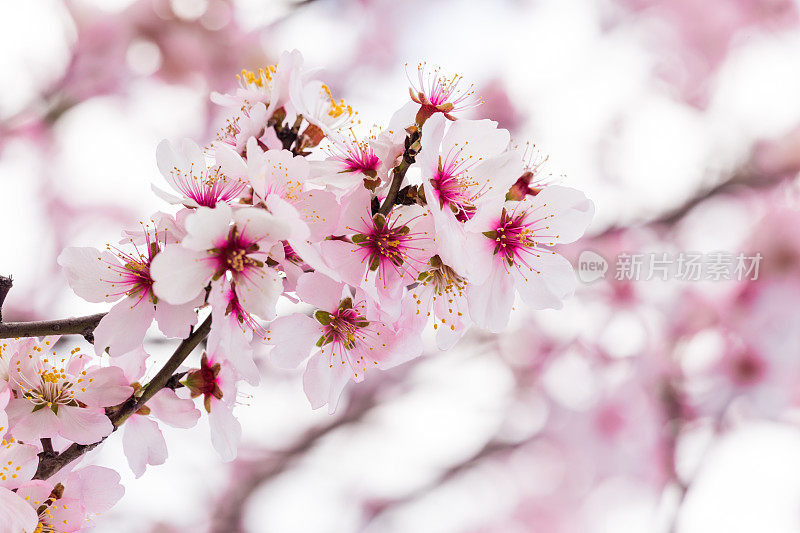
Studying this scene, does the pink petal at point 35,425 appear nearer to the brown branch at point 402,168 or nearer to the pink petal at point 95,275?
the pink petal at point 95,275

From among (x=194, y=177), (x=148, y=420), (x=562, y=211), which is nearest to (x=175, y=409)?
(x=148, y=420)

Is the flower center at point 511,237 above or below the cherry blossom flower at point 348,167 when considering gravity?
below

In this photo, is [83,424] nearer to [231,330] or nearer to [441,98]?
[231,330]

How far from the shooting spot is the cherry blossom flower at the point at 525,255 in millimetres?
291

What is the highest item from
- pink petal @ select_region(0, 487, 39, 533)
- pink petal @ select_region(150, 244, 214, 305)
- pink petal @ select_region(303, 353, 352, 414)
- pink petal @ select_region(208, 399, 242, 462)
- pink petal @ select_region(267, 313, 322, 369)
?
pink petal @ select_region(150, 244, 214, 305)

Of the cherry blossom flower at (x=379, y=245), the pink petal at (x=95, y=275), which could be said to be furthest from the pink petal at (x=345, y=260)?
the pink petal at (x=95, y=275)

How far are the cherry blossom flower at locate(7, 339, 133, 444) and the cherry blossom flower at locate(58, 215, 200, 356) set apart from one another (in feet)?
0.09

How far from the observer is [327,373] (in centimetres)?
33

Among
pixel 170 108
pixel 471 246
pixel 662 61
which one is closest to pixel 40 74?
pixel 170 108

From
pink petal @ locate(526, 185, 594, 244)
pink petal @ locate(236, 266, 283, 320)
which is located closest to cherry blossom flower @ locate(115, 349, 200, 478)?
pink petal @ locate(236, 266, 283, 320)

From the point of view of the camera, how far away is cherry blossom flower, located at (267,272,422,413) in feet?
1.01

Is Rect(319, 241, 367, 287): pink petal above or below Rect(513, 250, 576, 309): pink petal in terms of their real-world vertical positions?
above

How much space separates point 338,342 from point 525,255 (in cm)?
11

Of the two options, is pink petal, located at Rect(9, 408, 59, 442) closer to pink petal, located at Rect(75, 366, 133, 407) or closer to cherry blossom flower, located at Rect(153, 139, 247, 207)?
pink petal, located at Rect(75, 366, 133, 407)
